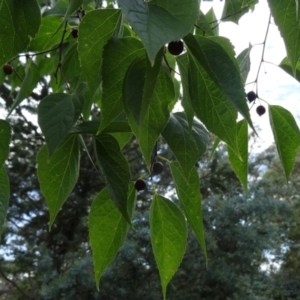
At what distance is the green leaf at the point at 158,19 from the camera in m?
0.18

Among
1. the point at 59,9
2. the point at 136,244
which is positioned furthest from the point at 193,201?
the point at 136,244

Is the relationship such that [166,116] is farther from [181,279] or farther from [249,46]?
[181,279]

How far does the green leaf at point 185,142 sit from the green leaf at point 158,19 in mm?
95

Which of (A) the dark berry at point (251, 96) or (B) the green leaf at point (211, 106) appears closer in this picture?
(B) the green leaf at point (211, 106)

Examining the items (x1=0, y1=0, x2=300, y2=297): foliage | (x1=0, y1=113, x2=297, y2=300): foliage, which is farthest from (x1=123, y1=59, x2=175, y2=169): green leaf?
(x1=0, y1=113, x2=297, y2=300): foliage

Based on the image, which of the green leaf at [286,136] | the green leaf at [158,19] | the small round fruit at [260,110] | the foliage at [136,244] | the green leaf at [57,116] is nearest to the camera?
the green leaf at [158,19]

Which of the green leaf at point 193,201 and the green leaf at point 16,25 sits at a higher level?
the green leaf at point 16,25

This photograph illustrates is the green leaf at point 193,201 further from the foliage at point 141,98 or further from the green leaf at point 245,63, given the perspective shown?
the green leaf at point 245,63

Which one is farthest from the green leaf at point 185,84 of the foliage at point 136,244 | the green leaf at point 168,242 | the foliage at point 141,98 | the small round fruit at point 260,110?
the foliage at point 136,244

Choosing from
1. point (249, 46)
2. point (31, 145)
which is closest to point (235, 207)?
point (31, 145)

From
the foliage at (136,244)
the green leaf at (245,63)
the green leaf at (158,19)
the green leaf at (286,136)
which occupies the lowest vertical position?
the green leaf at (158,19)

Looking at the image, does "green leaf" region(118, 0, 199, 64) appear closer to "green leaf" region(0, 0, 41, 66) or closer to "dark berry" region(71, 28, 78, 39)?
"green leaf" region(0, 0, 41, 66)

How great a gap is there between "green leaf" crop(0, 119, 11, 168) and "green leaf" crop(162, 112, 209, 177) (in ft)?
0.31

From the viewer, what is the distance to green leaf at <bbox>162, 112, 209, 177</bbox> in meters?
0.30
